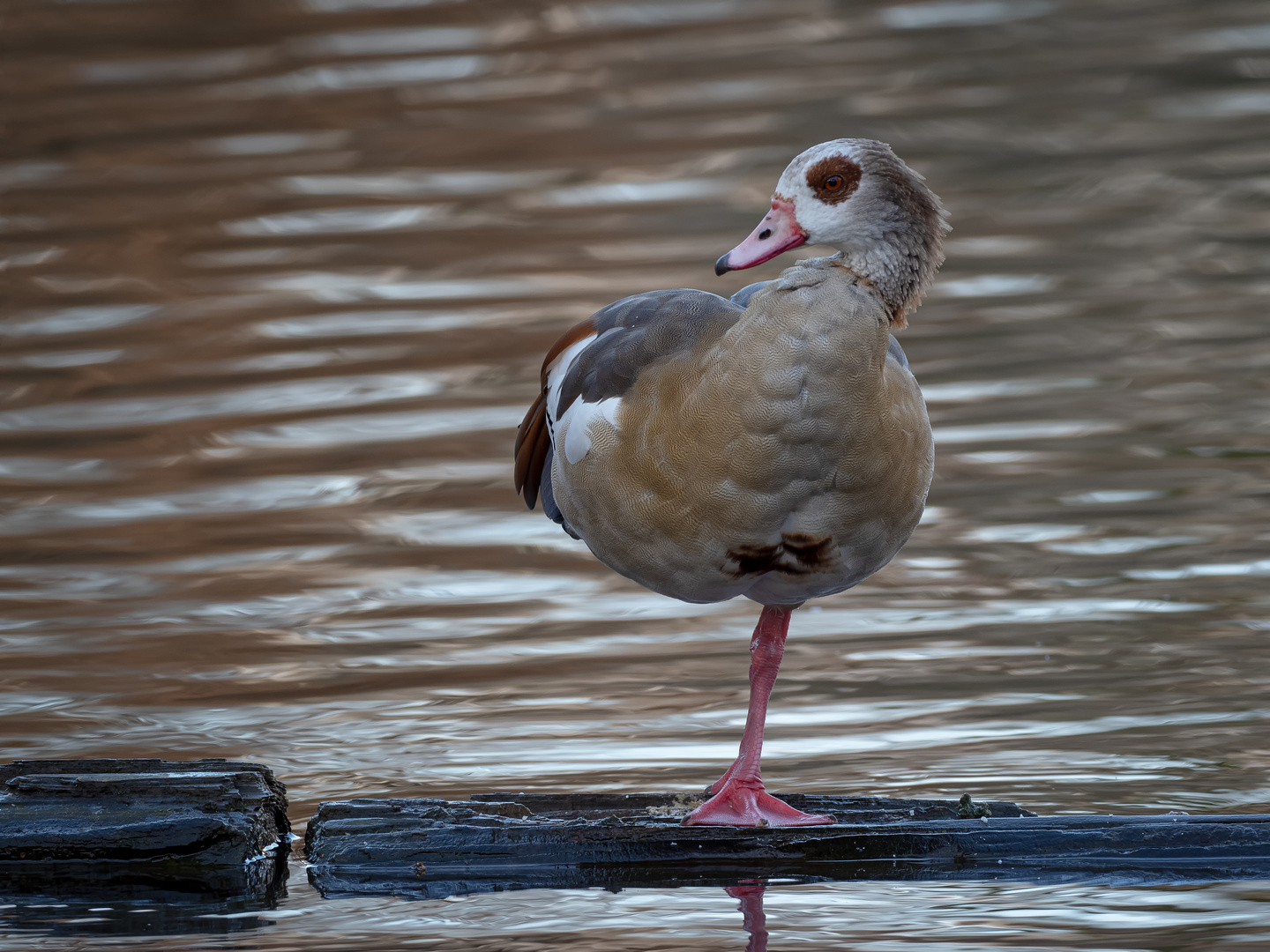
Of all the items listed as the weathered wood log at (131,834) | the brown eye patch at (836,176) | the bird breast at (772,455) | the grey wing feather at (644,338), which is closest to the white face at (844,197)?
the brown eye patch at (836,176)

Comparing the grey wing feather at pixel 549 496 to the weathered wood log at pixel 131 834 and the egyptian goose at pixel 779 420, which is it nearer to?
the egyptian goose at pixel 779 420

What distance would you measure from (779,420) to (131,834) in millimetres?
A: 1897

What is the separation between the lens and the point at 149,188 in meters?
17.6

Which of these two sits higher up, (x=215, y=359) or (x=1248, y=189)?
(x=1248, y=189)

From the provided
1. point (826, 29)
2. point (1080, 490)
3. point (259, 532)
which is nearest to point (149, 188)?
point (826, 29)

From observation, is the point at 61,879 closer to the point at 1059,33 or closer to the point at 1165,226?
the point at 1165,226

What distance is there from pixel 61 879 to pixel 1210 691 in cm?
368

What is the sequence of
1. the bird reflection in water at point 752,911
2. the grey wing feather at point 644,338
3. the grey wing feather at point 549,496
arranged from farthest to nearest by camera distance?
the grey wing feather at point 549,496, the grey wing feather at point 644,338, the bird reflection in water at point 752,911

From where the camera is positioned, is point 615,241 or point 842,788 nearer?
point 842,788

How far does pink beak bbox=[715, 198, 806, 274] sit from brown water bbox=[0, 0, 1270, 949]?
5.18ft

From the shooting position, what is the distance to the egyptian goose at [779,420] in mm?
4883

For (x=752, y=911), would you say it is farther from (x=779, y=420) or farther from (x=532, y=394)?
(x=532, y=394)

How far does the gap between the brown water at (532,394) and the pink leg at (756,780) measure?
1.25ft

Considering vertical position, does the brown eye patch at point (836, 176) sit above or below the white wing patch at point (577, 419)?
above
